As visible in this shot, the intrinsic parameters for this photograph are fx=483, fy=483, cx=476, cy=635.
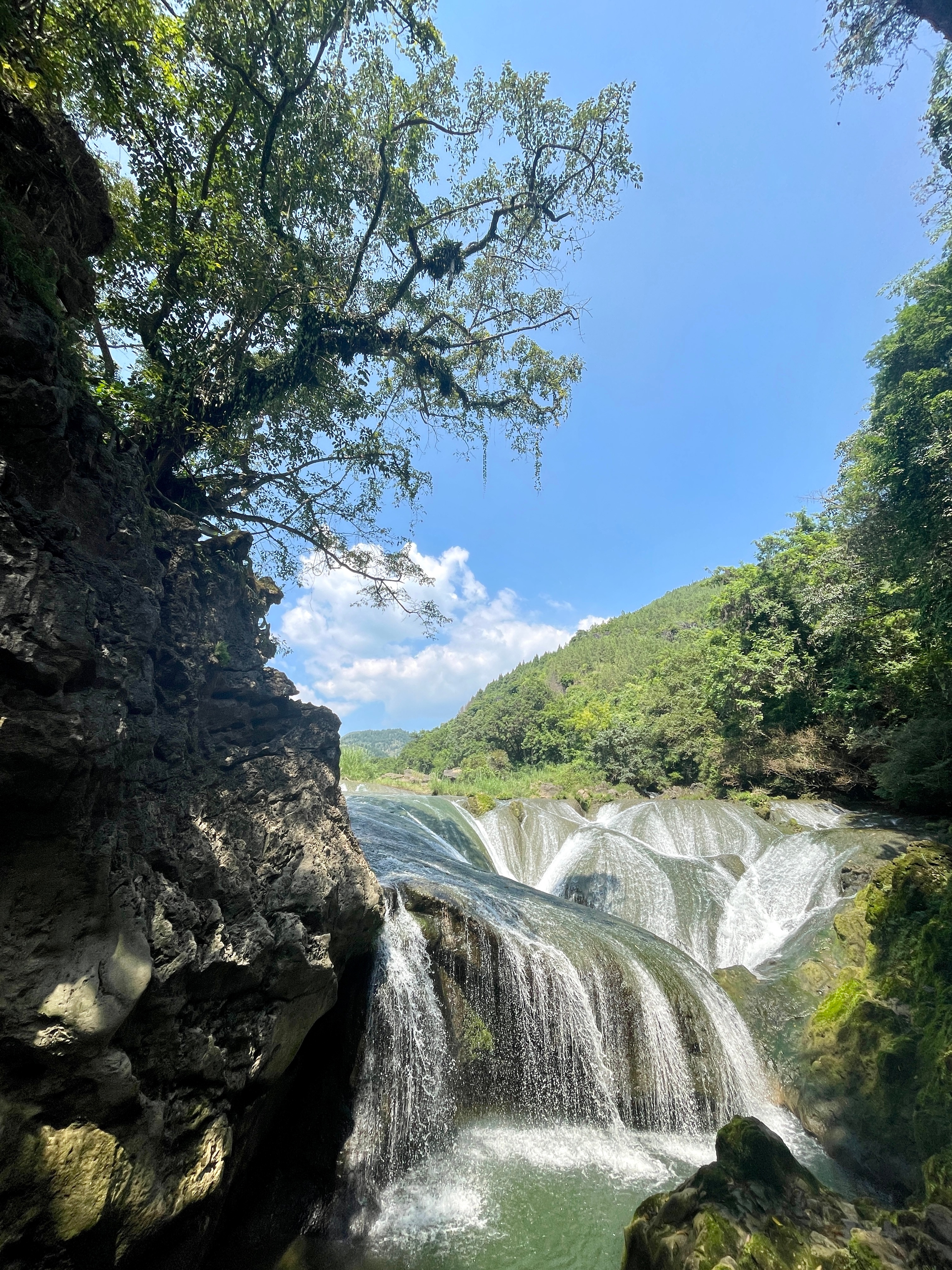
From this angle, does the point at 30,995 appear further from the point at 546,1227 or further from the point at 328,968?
the point at 546,1227

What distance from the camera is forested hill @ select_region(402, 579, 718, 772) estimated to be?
138ft

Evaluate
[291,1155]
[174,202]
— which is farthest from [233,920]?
[174,202]

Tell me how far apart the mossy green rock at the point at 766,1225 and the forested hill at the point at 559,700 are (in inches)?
900

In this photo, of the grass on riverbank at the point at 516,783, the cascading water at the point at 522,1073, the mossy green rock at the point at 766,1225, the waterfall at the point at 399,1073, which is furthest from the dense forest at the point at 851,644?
the waterfall at the point at 399,1073

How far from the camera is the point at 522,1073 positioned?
628 centimetres

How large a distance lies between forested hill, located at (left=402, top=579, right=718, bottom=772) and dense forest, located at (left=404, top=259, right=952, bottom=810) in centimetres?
409

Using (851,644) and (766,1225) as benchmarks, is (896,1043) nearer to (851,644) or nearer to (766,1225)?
(766,1225)

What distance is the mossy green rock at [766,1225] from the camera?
9.82ft

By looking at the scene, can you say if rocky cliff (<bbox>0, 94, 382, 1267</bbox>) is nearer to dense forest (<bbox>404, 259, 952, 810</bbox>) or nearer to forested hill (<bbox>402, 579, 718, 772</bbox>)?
dense forest (<bbox>404, 259, 952, 810</bbox>)

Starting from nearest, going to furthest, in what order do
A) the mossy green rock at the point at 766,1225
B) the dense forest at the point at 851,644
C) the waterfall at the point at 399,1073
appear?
the mossy green rock at the point at 766,1225 → the waterfall at the point at 399,1073 → the dense forest at the point at 851,644

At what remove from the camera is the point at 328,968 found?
487cm

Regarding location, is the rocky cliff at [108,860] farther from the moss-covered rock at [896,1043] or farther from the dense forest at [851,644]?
the dense forest at [851,644]

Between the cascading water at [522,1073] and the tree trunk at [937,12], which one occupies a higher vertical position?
the tree trunk at [937,12]

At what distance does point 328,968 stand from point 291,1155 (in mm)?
2219
